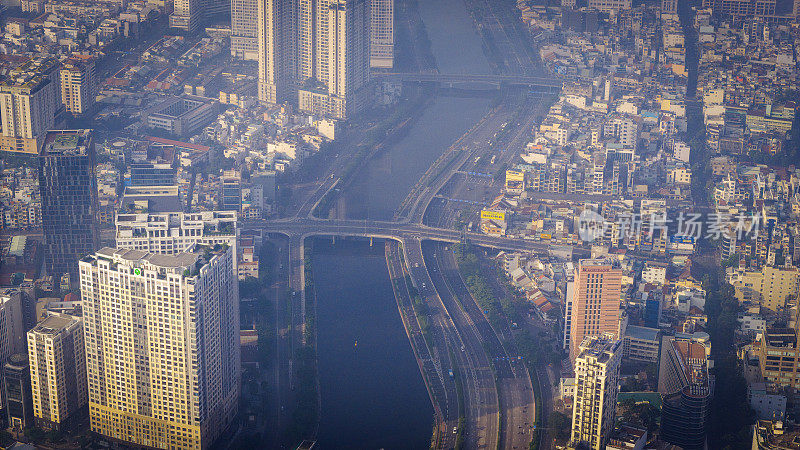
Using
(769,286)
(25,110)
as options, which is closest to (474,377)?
(769,286)

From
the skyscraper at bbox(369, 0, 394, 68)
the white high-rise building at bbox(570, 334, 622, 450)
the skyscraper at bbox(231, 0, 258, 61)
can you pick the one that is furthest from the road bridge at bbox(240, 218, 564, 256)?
the skyscraper at bbox(369, 0, 394, 68)

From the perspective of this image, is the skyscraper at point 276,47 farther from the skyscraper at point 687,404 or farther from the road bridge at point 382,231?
the skyscraper at point 687,404

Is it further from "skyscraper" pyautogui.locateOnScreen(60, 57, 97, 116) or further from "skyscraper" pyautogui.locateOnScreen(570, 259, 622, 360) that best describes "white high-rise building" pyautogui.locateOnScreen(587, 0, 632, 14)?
"skyscraper" pyautogui.locateOnScreen(570, 259, 622, 360)

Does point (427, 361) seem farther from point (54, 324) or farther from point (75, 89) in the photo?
point (75, 89)

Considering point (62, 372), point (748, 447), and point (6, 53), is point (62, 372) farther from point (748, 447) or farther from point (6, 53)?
point (6, 53)

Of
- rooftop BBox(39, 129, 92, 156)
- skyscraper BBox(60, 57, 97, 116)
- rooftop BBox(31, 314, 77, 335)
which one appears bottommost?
rooftop BBox(31, 314, 77, 335)

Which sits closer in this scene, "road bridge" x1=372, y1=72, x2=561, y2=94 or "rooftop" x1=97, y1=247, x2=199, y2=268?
"rooftop" x1=97, y1=247, x2=199, y2=268
